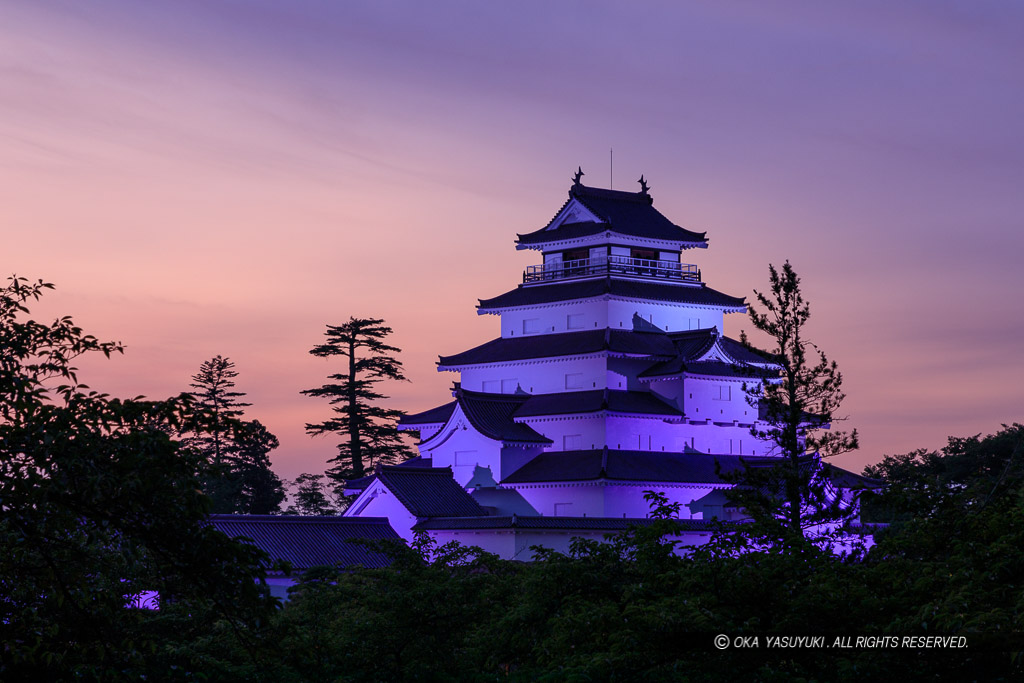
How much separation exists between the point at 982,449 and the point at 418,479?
120ft

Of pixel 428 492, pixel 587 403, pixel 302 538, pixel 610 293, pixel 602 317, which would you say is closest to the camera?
pixel 302 538

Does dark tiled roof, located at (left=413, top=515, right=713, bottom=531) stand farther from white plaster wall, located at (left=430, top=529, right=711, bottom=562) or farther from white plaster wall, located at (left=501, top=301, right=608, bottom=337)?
white plaster wall, located at (left=501, top=301, right=608, bottom=337)

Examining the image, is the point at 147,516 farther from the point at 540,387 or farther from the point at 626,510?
the point at 540,387

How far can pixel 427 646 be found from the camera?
83.5 feet

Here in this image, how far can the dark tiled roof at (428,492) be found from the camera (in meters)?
55.5

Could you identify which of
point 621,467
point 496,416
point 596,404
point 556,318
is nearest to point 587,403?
point 596,404

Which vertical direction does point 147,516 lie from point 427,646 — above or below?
above

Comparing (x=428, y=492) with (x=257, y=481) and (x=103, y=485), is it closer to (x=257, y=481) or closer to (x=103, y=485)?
(x=257, y=481)

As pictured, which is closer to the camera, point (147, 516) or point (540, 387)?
point (147, 516)

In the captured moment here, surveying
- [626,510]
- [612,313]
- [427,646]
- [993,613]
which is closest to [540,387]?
[612,313]

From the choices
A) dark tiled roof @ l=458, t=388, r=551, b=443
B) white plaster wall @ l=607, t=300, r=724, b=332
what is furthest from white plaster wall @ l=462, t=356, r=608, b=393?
white plaster wall @ l=607, t=300, r=724, b=332

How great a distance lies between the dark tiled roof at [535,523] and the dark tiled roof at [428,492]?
0.86 meters

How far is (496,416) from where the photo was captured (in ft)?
206

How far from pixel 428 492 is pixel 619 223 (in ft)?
66.2
